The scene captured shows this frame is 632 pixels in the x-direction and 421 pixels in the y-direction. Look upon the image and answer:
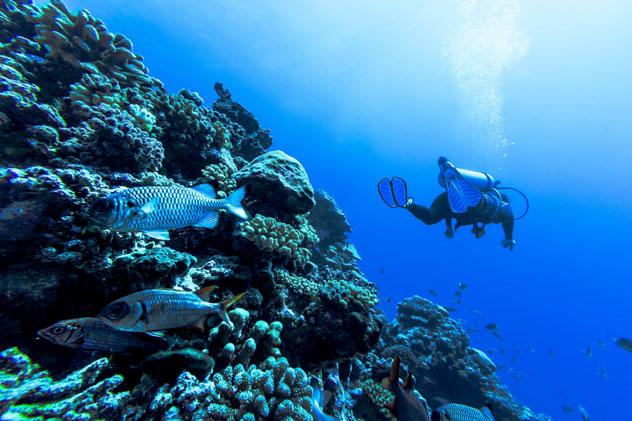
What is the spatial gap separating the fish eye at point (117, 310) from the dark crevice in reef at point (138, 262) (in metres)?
0.72

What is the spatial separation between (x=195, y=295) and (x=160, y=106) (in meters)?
5.41

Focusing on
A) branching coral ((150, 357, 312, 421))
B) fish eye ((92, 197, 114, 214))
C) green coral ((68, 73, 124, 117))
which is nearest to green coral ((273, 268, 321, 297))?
branching coral ((150, 357, 312, 421))

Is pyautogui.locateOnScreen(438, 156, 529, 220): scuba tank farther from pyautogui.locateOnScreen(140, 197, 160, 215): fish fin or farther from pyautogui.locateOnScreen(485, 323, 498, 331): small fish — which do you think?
pyautogui.locateOnScreen(485, 323, 498, 331): small fish

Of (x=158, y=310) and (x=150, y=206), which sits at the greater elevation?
(x=150, y=206)

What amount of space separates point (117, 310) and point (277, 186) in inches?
142

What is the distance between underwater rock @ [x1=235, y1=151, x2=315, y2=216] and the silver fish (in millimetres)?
2782

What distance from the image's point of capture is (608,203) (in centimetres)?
8962

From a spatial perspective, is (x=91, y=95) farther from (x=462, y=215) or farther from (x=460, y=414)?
(x=462, y=215)

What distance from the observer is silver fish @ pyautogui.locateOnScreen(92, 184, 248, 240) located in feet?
6.06

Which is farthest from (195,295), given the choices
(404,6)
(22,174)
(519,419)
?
(404,6)

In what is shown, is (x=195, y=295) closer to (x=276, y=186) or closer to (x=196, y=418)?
(x=196, y=418)

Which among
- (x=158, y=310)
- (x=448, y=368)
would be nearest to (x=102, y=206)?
(x=158, y=310)

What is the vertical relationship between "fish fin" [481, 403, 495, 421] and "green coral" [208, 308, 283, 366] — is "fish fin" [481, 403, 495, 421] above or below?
above

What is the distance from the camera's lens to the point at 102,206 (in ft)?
6.03
